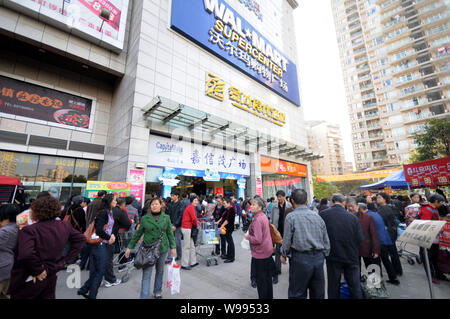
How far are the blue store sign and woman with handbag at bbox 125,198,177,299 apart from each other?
13.1 metres

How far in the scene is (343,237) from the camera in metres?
3.07

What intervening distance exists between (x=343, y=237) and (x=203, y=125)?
10451 millimetres

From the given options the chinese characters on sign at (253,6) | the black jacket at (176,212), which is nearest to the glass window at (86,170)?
the black jacket at (176,212)

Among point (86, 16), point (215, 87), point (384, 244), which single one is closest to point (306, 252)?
point (384, 244)

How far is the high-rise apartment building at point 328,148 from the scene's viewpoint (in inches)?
3017

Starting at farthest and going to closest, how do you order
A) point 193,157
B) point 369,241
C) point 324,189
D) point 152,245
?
point 324,189
point 193,157
point 369,241
point 152,245

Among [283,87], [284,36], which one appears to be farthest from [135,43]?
[284,36]

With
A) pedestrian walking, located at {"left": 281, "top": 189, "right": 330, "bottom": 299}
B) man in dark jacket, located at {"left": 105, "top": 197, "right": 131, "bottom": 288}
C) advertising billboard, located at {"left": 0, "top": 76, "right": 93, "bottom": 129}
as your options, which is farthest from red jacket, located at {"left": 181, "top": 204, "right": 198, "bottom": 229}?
advertising billboard, located at {"left": 0, "top": 76, "right": 93, "bottom": 129}

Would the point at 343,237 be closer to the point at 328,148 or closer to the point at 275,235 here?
the point at 275,235

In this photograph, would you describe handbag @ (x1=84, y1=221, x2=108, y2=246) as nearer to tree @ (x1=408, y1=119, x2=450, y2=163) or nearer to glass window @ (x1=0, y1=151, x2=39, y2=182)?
glass window @ (x1=0, y1=151, x2=39, y2=182)

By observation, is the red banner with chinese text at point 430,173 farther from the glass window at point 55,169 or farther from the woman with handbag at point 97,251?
the glass window at point 55,169

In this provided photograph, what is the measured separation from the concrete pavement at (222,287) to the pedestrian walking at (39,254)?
1898 mm

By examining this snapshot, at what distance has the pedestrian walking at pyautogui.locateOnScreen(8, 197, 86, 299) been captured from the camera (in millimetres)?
2107
